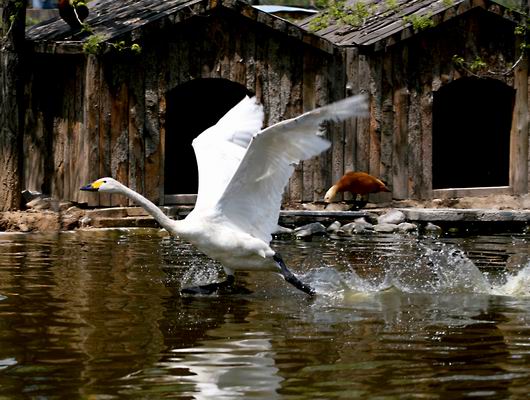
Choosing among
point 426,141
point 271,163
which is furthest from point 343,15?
point 271,163

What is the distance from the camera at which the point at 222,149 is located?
37.0 feet

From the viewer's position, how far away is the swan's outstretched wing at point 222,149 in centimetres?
1071

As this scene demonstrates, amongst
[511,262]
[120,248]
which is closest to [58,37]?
[120,248]

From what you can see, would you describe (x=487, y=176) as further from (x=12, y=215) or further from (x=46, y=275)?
(x=46, y=275)

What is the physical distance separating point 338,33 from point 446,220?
3.68m

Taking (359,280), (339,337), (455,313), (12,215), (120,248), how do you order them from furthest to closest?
(12,215)
(120,248)
(359,280)
(455,313)
(339,337)

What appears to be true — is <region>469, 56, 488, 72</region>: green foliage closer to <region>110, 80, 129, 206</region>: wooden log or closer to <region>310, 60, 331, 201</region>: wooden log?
<region>310, 60, 331, 201</region>: wooden log

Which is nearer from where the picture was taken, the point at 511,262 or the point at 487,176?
the point at 511,262

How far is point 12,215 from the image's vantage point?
50.1ft

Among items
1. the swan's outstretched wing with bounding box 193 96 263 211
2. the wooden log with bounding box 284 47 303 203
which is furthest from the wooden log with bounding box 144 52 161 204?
the swan's outstretched wing with bounding box 193 96 263 211

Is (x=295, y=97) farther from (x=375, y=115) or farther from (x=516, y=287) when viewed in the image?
(x=516, y=287)

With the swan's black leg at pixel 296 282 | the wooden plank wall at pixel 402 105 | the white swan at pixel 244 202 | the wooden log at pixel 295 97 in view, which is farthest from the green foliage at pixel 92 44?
the swan's black leg at pixel 296 282

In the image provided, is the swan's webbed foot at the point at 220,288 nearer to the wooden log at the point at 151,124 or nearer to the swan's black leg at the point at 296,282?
the swan's black leg at the point at 296,282

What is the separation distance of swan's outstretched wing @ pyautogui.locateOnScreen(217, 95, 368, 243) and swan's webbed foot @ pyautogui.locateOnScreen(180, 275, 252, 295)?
18.8 inches
